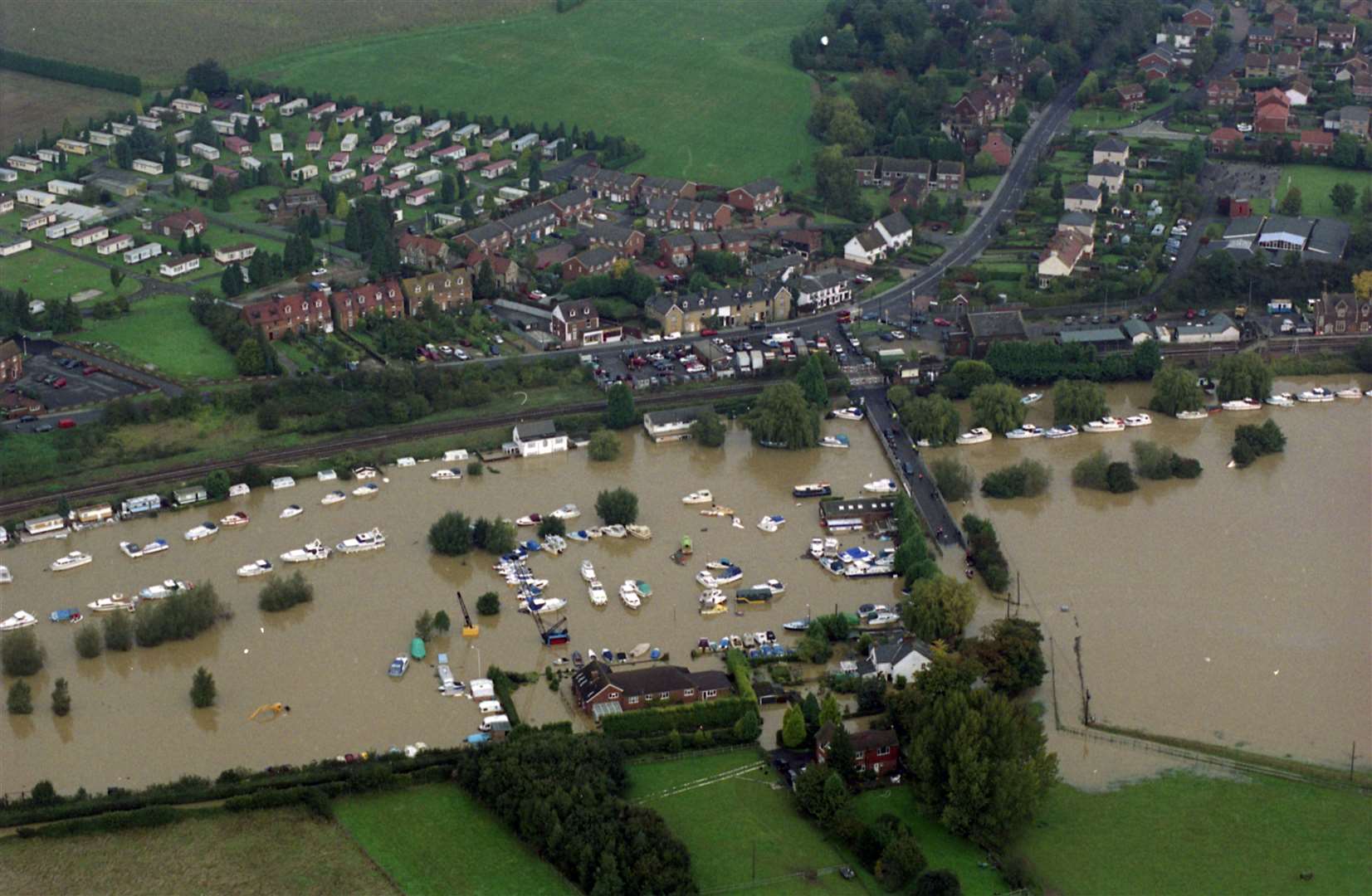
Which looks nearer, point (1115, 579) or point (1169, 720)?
point (1169, 720)

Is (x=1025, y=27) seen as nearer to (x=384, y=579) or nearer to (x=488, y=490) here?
(x=488, y=490)

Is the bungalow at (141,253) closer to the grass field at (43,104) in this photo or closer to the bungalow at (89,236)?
the bungalow at (89,236)

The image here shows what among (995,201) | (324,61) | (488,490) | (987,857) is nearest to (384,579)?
(488,490)

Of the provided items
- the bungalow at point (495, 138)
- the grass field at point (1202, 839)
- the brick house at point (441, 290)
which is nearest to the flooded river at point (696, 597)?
the grass field at point (1202, 839)

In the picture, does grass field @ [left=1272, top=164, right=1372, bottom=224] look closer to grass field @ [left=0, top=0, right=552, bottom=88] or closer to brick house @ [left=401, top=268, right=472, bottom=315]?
brick house @ [left=401, top=268, right=472, bottom=315]

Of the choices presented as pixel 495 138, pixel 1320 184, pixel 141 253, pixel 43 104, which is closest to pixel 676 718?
pixel 141 253

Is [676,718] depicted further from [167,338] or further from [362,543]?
[167,338]
